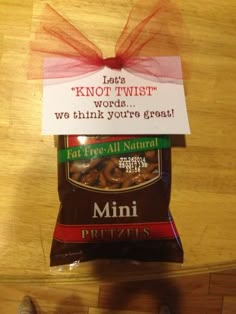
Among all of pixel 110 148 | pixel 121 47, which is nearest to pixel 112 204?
pixel 110 148

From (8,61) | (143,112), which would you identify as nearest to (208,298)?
(143,112)

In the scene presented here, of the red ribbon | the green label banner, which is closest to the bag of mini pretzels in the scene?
the green label banner

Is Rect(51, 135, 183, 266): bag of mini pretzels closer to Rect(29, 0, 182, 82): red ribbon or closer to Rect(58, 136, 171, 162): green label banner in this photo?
Rect(58, 136, 171, 162): green label banner

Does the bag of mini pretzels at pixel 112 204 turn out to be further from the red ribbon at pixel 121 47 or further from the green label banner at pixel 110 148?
the red ribbon at pixel 121 47

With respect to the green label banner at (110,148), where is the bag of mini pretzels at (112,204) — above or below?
below

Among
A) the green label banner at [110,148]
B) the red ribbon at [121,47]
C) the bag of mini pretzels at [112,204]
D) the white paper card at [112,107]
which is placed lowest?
the bag of mini pretzels at [112,204]

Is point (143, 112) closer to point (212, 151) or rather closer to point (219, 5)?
point (212, 151)

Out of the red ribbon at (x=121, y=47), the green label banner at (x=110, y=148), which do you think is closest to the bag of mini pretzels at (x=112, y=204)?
the green label banner at (x=110, y=148)
